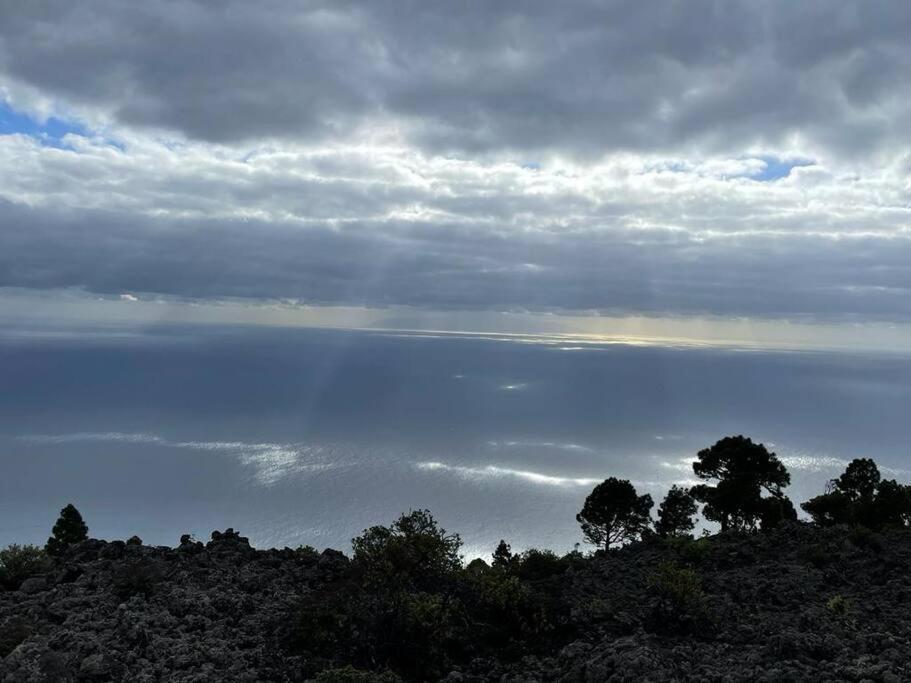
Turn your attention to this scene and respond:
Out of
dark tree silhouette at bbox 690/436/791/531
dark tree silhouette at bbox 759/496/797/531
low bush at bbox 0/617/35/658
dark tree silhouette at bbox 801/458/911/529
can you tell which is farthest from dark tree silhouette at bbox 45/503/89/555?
dark tree silhouette at bbox 801/458/911/529

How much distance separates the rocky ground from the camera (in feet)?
58.0

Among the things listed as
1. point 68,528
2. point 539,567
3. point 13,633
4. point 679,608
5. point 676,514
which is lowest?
point 68,528

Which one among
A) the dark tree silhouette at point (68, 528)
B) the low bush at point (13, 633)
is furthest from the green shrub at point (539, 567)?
the dark tree silhouette at point (68, 528)

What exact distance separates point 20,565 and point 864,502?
59.6m

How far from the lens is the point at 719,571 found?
101 ft

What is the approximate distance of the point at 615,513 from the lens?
5769cm

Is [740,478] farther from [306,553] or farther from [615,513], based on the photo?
[306,553]

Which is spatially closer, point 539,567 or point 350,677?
point 350,677

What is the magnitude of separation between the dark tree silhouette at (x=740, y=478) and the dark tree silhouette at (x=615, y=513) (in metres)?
6.45

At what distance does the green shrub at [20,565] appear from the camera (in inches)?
1073

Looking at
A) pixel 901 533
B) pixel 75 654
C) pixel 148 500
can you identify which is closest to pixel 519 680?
pixel 75 654

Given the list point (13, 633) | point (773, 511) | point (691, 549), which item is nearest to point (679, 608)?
point (691, 549)

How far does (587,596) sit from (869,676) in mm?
12131

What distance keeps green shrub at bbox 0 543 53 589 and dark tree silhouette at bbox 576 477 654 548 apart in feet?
145
